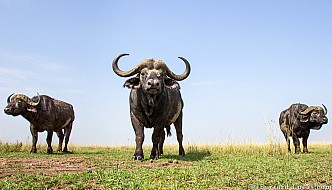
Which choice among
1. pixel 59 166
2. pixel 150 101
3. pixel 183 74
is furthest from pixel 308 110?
pixel 59 166

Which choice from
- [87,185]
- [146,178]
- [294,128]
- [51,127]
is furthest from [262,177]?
[51,127]

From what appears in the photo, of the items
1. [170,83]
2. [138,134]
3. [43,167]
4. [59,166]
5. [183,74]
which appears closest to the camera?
[43,167]

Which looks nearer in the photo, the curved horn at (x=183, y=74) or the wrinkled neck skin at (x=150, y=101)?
the wrinkled neck skin at (x=150, y=101)

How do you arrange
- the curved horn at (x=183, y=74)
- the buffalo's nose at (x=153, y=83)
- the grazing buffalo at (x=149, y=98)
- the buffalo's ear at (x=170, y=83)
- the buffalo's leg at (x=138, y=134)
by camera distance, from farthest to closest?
1. the curved horn at (x=183, y=74)
2. the buffalo's ear at (x=170, y=83)
3. the buffalo's leg at (x=138, y=134)
4. the grazing buffalo at (x=149, y=98)
5. the buffalo's nose at (x=153, y=83)

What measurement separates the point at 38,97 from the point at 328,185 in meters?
12.0

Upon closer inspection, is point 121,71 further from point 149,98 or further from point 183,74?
point 183,74

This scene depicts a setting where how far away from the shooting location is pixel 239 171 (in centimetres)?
586

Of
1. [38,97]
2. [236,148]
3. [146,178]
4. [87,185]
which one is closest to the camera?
[87,185]

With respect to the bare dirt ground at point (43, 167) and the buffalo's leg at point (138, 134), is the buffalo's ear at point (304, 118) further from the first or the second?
the bare dirt ground at point (43, 167)

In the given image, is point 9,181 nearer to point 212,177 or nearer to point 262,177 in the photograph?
point 212,177

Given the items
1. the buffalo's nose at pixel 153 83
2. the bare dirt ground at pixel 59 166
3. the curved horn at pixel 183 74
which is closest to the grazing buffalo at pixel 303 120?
the curved horn at pixel 183 74

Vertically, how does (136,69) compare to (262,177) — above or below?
above

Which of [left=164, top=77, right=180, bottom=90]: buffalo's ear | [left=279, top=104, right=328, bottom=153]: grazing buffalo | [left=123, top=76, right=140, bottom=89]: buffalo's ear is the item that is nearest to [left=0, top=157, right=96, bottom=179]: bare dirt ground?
[left=123, top=76, right=140, bottom=89]: buffalo's ear

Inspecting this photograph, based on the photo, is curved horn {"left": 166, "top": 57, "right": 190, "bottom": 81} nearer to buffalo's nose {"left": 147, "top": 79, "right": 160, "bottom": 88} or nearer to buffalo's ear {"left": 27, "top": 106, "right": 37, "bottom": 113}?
buffalo's nose {"left": 147, "top": 79, "right": 160, "bottom": 88}
